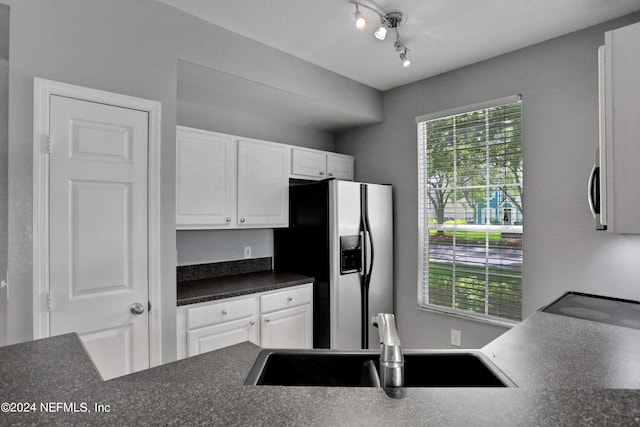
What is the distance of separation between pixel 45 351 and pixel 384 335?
2.81 feet

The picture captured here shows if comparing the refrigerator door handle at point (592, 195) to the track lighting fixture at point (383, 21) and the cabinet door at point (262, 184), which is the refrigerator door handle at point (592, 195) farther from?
the cabinet door at point (262, 184)

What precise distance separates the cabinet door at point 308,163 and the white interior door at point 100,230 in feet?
4.53

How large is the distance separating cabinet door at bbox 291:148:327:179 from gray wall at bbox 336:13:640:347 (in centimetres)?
106

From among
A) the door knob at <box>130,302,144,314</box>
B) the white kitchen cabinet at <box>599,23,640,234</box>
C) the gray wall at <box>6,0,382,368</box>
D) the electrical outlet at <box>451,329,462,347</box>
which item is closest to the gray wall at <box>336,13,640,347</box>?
the electrical outlet at <box>451,329,462,347</box>

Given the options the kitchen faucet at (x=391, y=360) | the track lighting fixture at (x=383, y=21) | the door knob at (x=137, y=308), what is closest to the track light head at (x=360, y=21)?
the track lighting fixture at (x=383, y=21)

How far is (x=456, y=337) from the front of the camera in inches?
114

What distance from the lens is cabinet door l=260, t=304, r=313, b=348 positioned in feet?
8.61

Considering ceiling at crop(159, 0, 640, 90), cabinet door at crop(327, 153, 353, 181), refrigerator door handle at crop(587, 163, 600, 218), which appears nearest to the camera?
refrigerator door handle at crop(587, 163, 600, 218)

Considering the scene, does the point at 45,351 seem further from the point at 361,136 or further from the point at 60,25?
the point at 361,136

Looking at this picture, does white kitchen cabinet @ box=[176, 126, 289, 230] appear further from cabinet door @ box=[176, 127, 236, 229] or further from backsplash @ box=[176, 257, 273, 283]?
backsplash @ box=[176, 257, 273, 283]

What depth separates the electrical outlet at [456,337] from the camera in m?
2.88

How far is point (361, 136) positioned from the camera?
11.9ft

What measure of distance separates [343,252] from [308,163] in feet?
2.97

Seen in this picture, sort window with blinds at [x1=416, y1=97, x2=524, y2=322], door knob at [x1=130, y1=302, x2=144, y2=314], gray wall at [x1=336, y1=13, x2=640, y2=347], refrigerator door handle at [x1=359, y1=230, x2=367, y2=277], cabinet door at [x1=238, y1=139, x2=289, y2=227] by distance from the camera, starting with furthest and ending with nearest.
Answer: refrigerator door handle at [x1=359, y1=230, x2=367, y2=277] → cabinet door at [x1=238, y1=139, x2=289, y2=227] → window with blinds at [x1=416, y1=97, x2=524, y2=322] → gray wall at [x1=336, y1=13, x2=640, y2=347] → door knob at [x1=130, y1=302, x2=144, y2=314]
